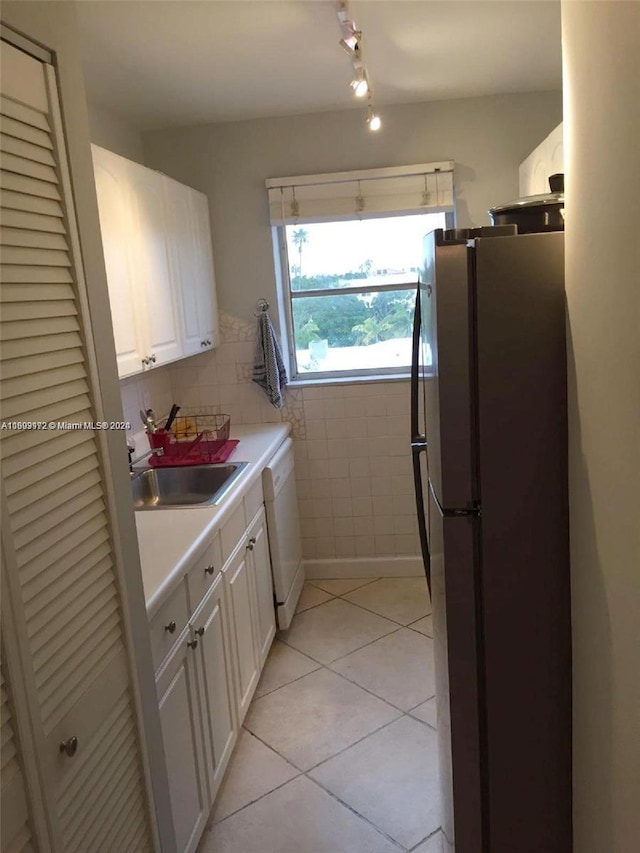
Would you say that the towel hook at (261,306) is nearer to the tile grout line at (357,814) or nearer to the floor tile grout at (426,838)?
the tile grout line at (357,814)

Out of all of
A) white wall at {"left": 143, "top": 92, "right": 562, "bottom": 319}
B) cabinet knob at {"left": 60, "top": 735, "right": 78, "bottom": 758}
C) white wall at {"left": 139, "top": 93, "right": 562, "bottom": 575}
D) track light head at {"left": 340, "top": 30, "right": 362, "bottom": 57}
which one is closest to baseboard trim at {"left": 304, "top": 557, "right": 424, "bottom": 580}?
white wall at {"left": 139, "top": 93, "right": 562, "bottom": 575}

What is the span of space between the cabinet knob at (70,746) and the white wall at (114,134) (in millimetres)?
2492

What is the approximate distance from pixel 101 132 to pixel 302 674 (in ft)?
8.51

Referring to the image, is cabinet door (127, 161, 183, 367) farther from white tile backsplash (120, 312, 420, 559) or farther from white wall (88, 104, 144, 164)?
white tile backsplash (120, 312, 420, 559)

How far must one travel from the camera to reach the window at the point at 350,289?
3744 mm

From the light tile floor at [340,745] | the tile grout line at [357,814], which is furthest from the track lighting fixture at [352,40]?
the tile grout line at [357,814]

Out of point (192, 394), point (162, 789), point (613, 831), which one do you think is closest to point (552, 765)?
point (613, 831)

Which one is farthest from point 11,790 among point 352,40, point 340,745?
point 352,40

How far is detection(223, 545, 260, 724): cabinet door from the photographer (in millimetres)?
2516

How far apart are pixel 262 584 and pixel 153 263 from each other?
1.45 meters

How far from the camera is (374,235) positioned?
376cm

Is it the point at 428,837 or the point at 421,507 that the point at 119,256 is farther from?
the point at 428,837

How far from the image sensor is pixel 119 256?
2500 millimetres

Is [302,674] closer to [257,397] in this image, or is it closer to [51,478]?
[257,397]
